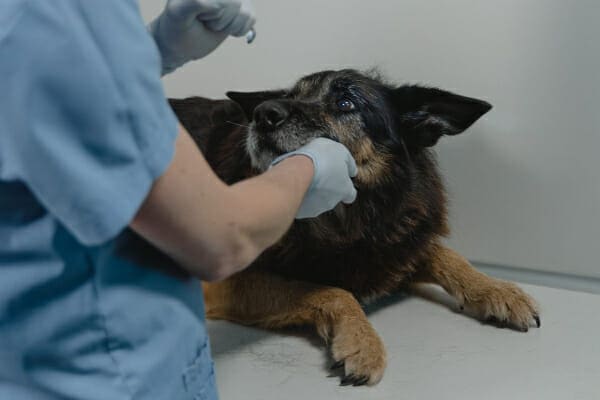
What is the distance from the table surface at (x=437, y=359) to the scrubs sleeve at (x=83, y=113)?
885 millimetres

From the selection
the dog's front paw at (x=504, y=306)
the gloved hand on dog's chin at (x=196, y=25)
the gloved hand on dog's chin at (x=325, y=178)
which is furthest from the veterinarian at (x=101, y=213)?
the dog's front paw at (x=504, y=306)

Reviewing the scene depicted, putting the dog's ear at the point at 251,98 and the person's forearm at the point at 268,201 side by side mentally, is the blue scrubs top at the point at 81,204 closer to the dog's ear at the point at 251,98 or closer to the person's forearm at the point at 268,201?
the person's forearm at the point at 268,201

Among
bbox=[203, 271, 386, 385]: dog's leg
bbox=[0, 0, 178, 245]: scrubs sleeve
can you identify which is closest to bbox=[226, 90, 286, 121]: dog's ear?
bbox=[203, 271, 386, 385]: dog's leg

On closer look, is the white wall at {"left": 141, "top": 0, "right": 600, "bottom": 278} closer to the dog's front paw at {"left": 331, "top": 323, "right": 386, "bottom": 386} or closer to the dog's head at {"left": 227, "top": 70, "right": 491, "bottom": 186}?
the dog's head at {"left": 227, "top": 70, "right": 491, "bottom": 186}

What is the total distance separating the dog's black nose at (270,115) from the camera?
1744 mm

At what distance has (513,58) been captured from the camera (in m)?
2.11

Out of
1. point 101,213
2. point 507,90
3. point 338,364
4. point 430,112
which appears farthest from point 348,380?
point 507,90

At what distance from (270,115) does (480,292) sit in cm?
81

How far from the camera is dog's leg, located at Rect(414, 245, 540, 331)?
1799 millimetres

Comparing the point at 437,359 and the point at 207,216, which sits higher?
the point at 207,216

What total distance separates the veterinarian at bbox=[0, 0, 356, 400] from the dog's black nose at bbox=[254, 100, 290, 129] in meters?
0.70

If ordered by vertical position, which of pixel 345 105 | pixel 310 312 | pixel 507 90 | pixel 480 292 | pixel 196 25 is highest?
pixel 196 25

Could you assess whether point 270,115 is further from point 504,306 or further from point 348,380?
point 504,306

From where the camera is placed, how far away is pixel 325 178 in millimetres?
1299
